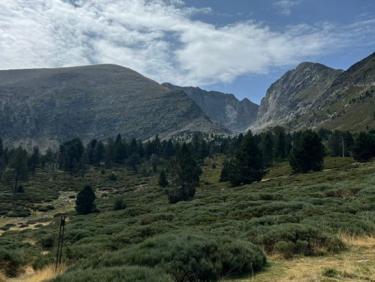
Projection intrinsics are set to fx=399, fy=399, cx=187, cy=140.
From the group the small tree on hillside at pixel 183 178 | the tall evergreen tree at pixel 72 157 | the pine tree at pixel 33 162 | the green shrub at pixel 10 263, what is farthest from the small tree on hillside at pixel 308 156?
the pine tree at pixel 33 162

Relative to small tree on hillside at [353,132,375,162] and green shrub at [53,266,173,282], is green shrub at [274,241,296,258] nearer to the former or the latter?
green shrub at [53,266,173,282]

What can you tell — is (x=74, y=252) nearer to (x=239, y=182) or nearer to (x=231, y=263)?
(x=231, y=263)

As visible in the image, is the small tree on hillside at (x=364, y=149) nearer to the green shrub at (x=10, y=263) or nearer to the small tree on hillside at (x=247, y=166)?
the small tree on hillside at (x=247, y=166)

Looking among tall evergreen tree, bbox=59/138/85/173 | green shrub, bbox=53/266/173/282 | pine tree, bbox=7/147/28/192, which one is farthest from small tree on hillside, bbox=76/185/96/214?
tall evergreen tree, bbox=59/138/85/173

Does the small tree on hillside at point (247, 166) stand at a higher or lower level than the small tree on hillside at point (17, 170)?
higher

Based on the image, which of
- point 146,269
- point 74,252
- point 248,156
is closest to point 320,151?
point 248,156

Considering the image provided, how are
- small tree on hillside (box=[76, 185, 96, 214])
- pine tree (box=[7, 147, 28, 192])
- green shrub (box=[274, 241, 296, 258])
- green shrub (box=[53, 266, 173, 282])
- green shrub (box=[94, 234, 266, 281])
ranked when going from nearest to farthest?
green shrub (box=[53, 266, 173, 282]) < green shrub (box=[94, 234, 266, 281]) < green shrub (box=[274, 241, 296, 258]) < small tree on hillside (box=[76, 185, 96, 214]) < pine tree (box=[7, 147, 28, 192])

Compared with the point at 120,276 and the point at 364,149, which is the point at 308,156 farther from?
the point at 120,276

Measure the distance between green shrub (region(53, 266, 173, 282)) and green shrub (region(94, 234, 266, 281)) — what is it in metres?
1.01

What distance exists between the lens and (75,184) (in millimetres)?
107500

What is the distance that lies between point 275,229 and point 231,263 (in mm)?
4509

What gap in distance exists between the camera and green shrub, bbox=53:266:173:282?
28.3ft

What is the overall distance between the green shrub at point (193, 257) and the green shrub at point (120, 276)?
39.7 inches

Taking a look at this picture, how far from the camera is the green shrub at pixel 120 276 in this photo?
862cm
